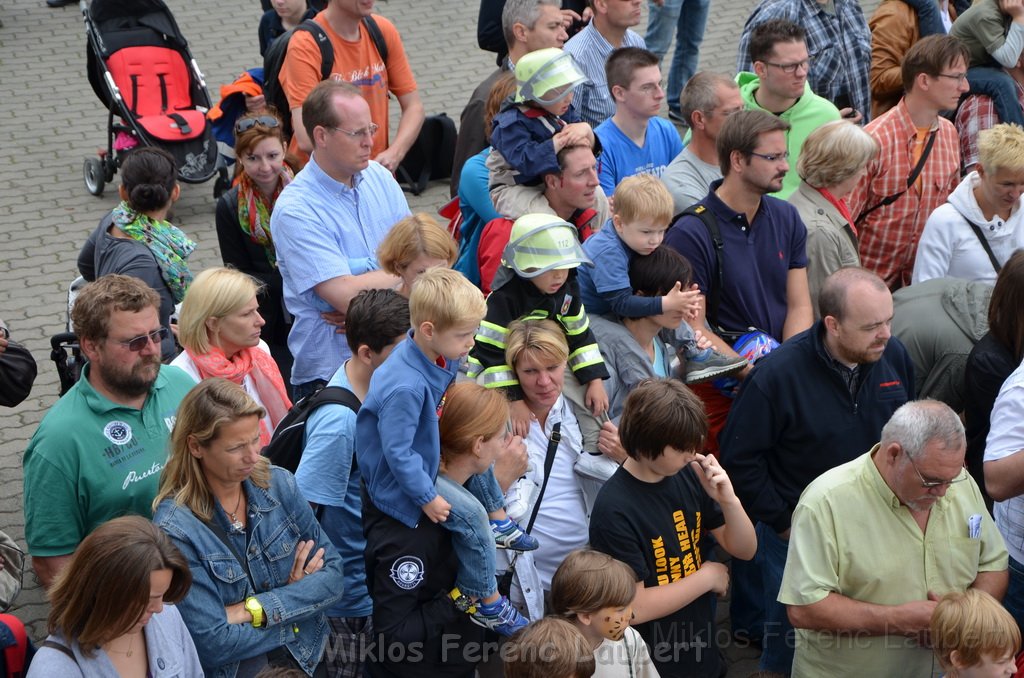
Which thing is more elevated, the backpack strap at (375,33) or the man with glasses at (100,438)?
the backpack strap at (375,33)

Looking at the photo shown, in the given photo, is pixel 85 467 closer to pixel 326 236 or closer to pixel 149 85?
pixel 326 236

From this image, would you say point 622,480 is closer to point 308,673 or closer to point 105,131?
point 308,673

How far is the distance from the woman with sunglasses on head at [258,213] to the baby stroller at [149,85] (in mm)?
2868

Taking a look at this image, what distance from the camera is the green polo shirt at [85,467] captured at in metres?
4.00

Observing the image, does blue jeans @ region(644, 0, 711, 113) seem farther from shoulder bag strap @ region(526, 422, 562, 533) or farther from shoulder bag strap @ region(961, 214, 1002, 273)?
shoulder bag strap @ region(526, 422, 562, 533)

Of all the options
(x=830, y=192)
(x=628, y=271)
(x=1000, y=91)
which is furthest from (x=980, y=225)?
(x=1000, y=91)

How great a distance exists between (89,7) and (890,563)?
25.2ft

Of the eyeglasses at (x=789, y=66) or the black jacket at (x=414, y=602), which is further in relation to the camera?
the eyeglasses at (x=789, y=66)

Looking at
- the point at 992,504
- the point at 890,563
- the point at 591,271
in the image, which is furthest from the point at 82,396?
the point at 992,504

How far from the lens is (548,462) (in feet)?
15.8

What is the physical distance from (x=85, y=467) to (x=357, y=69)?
143 inches

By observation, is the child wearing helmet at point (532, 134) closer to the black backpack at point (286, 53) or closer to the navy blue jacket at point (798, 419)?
the navy blue jacket at point (798, 419)

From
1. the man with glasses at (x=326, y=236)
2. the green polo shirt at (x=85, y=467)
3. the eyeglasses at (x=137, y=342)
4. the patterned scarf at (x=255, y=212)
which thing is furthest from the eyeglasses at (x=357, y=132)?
the green polo shirt at (x=85, y=467)

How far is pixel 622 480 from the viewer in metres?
4.39
